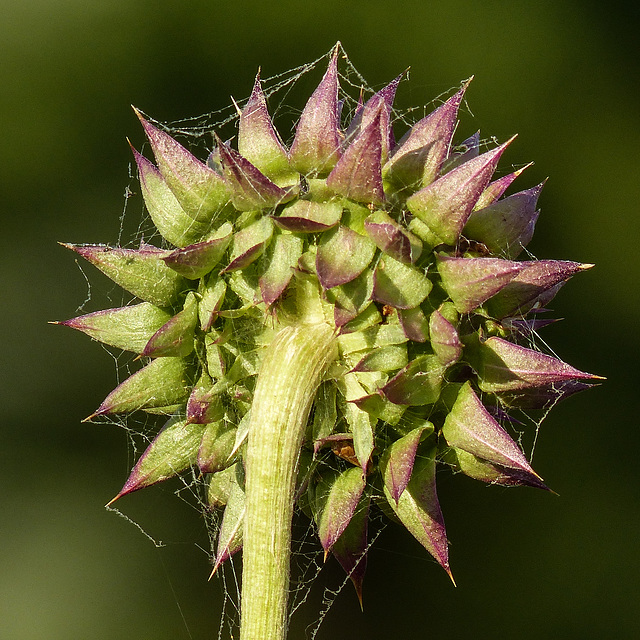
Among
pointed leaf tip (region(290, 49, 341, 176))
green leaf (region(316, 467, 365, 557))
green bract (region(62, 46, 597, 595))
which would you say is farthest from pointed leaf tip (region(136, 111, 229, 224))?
green leaf (region(316, 467, 365, 557))

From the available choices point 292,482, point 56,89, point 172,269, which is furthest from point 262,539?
point 56,89

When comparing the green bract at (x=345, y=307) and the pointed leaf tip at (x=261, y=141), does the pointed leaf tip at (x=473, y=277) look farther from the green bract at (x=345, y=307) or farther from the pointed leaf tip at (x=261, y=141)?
the pointed leaf tip at (x=261, y=141)

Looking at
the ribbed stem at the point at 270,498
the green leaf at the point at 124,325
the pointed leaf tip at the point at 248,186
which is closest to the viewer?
the ribbed stem at the point at 270,498

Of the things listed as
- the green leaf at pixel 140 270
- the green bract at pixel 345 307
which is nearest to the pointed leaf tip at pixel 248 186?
the green bract at pixel 345 307

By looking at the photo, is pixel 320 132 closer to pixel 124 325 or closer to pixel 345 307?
pixel 345 307

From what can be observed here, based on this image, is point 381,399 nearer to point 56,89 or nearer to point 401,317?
point 401,317

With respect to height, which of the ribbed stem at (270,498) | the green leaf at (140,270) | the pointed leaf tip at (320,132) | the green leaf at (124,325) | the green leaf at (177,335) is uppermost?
the pointed leaf tip at (320,132)
